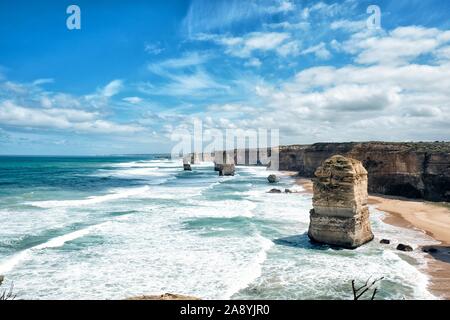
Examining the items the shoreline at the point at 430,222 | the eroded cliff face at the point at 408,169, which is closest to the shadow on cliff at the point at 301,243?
the shoreline at the point at 430,222

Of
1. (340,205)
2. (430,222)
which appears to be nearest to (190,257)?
(340,205)

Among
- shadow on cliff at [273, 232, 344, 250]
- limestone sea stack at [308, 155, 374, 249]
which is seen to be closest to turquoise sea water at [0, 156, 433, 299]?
shadow on cliff at [273, 232, 344, 250]

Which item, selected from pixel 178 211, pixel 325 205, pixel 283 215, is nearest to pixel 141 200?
pixel 178 211

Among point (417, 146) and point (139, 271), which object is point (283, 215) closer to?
point (139, 271)

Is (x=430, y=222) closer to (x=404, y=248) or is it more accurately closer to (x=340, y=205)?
(x=404, y=248)

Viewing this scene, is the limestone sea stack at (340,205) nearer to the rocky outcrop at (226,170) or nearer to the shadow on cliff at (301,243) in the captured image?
the shadow on cliff at (301,243)

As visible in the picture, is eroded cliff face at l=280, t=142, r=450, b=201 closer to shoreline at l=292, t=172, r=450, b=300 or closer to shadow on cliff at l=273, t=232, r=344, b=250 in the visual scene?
shoreline at l=292, t=172, r=450, b=300
